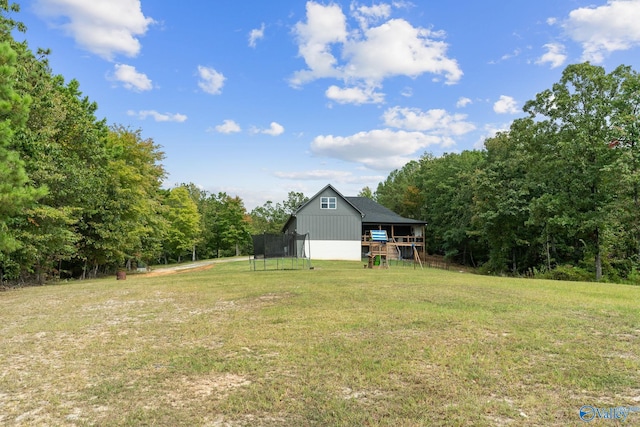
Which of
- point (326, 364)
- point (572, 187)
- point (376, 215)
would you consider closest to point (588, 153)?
point (572, 187)

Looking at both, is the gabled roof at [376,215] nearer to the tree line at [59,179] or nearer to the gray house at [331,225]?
the gray house at [331,225]

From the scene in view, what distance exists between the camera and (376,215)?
38062 millimetres

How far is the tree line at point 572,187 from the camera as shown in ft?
63.4

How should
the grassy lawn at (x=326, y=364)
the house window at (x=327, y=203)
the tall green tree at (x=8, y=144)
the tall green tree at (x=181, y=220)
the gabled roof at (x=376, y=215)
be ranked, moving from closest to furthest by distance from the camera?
the grassy lawn at (x=326, y=364)
the tall green tree at (x=8, y=144)
the house window at (x=327, y=203)
the gabled roof at (x=376, y=215)
the tall green tree at (x=181, y=220)

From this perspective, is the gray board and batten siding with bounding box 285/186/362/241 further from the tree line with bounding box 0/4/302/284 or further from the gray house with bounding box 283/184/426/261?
the tree line with bounding box 0/4/302/284

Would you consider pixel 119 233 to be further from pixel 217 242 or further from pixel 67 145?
pixel 217 242

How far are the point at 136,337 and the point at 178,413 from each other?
3.17 meters

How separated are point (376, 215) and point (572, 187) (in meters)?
18.8

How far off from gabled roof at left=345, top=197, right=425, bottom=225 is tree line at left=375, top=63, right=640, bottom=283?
7.16 m

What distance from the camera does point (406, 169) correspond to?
6988 centimetres

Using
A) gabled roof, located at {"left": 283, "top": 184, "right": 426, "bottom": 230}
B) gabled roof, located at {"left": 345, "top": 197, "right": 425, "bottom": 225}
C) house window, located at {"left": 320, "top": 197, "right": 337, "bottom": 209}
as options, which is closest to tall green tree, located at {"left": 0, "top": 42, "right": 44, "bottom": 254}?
gabled roof, located at {"left": 283, "top": 184, "right": 426, "bottom": 230}

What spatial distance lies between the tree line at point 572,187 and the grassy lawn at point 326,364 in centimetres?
1404

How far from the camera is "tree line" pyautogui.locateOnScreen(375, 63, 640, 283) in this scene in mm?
19312

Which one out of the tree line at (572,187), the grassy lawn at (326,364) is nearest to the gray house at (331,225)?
the tree line at (572,187)
